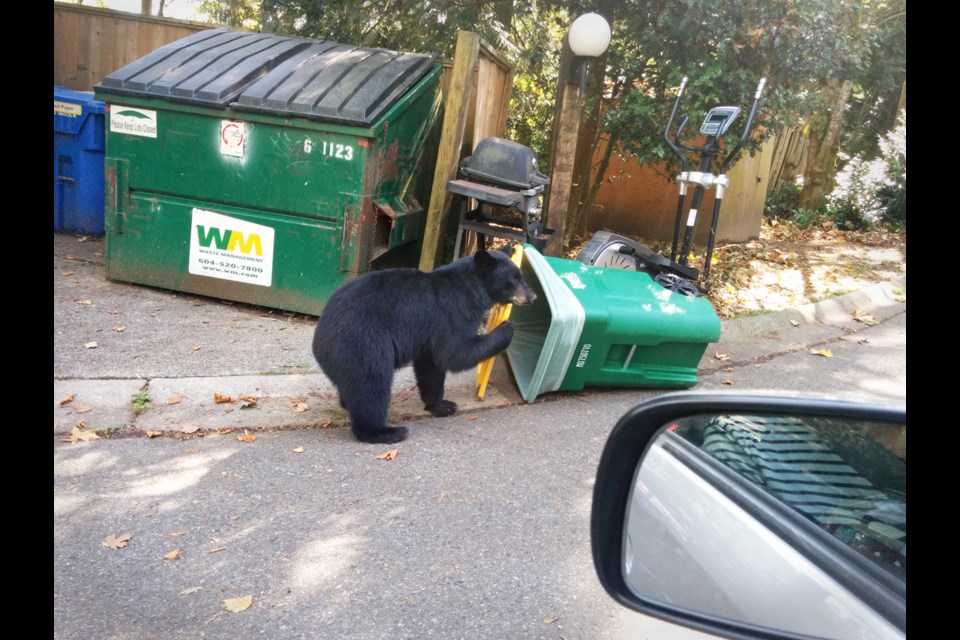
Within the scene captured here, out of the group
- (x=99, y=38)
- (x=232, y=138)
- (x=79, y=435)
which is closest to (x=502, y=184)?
(x=232, y=138)

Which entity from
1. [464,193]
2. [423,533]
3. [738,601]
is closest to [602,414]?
[423,533]

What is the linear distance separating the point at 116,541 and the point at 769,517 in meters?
2.61

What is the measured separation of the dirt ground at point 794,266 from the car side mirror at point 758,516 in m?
5.87

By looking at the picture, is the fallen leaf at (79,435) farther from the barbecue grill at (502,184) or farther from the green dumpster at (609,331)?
the barbecue grill at (502,184)

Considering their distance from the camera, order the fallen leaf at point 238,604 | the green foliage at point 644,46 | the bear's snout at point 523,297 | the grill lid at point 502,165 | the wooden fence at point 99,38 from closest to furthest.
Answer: the fallen leaf at point 238,604 < the bear's snout at point 523,297 < the grill lid at point 502,165 < the green foliage at point 644,46 < the wooden fence at point 99,38

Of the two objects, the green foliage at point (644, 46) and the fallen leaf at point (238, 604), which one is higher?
the green foliage at point (644, 46)

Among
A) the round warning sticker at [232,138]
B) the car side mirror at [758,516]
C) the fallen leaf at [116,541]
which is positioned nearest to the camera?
the car side mirror at [758,516]

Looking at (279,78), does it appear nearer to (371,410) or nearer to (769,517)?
(371,410)

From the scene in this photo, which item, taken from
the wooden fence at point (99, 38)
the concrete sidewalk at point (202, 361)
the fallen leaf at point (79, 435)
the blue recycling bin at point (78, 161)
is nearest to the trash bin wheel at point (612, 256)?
the concrete sidewalk at point (202, 361)

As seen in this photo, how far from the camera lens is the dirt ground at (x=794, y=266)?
311 inches

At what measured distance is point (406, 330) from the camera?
4.12 m

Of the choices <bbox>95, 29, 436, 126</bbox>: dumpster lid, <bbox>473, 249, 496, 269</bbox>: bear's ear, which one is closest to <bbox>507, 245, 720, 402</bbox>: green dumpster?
<bbox>473, 249, 496, 269</bbox>: bear's ear
